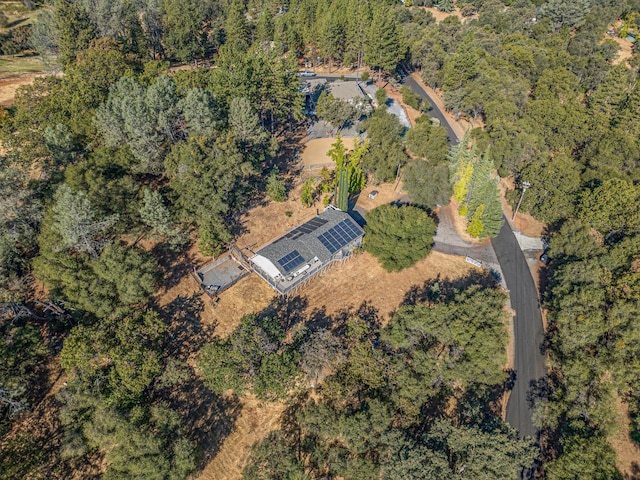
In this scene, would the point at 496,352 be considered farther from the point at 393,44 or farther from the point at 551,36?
the point at 551,36

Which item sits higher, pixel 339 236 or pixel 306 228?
pixel 339 236

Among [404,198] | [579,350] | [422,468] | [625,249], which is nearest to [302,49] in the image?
[404,198]

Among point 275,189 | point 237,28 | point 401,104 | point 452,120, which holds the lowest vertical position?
point 275,189

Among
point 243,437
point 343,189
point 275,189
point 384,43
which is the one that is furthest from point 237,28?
point 243,437

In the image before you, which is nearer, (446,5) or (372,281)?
(372,281)

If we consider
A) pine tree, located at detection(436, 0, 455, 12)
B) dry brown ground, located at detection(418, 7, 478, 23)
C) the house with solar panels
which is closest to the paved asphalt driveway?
the house with solar panels

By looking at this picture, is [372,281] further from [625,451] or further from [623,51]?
[623,51]
